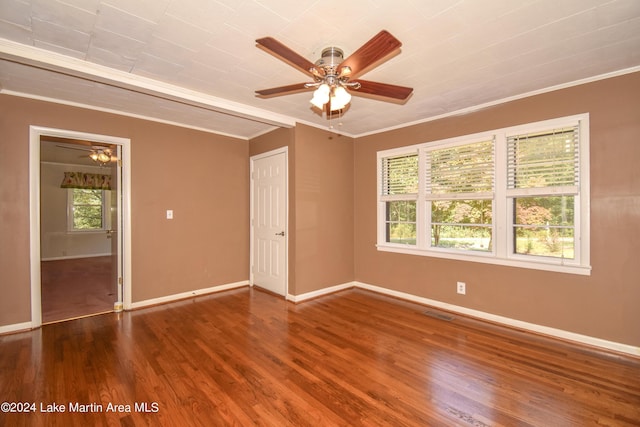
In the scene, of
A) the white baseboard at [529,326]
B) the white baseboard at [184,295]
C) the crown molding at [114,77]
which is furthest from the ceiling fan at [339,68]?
the white baseboard at [184,295]

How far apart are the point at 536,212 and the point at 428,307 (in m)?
1.70

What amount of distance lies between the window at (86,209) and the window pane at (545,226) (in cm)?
967

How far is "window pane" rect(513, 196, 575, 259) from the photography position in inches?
115

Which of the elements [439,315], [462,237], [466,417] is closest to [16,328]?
[466,417]

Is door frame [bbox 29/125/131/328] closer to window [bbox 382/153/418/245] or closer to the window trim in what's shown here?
window [bbox 382/153/418/245]

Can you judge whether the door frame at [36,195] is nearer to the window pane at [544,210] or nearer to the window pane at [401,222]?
the window pane at [401,222]

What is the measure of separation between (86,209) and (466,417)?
378 inches

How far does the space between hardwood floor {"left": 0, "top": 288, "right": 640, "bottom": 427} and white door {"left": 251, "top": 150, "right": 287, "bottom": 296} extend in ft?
3.30

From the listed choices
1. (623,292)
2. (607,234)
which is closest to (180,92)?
(607,234)

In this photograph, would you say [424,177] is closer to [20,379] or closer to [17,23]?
[17,23]

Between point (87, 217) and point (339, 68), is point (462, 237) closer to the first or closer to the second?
point (339, 68)

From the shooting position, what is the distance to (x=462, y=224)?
3.67m

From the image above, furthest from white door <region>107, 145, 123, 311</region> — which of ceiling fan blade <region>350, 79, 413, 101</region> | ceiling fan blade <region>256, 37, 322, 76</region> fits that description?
ceiling fan blade <region>350, 79, 413, 101</region>

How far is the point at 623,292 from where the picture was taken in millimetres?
2592
